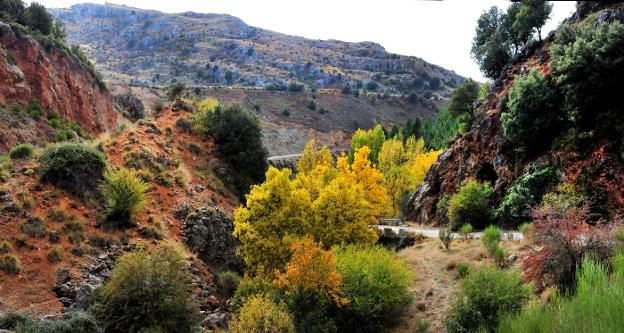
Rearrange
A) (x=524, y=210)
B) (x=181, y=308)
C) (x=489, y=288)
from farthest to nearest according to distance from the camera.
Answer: (x=524, y=210) → (x=181, y=308) → (x=489, y=288)

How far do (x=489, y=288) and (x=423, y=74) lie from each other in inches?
5829

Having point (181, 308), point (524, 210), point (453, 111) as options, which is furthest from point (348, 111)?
point (181, 308)

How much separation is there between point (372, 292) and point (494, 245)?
5112 millimetres

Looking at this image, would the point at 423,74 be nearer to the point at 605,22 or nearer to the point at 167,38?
the point at 167,38

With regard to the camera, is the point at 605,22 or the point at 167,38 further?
the point at 167,38

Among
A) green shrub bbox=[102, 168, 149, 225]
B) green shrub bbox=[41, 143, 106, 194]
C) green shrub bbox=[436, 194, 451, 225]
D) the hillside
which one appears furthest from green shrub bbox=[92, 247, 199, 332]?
the hillside

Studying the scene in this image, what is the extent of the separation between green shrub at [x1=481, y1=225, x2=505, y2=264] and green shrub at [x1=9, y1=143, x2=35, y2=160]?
70.0ft

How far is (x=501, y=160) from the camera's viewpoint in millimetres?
25391

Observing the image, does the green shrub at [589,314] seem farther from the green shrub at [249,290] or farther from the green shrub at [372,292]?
the green shrub at [249,290]

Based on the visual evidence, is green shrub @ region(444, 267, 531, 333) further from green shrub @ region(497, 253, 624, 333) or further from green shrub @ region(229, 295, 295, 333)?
green shrub @ region(497, 253, 624, 333)

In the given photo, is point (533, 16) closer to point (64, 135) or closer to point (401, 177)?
point (401, 177)

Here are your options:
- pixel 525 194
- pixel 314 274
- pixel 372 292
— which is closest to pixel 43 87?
pixel 314 274

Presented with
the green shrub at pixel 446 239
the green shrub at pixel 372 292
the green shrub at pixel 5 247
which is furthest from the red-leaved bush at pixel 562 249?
the green shrub at pixel 5 247

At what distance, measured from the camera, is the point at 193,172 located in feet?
105
